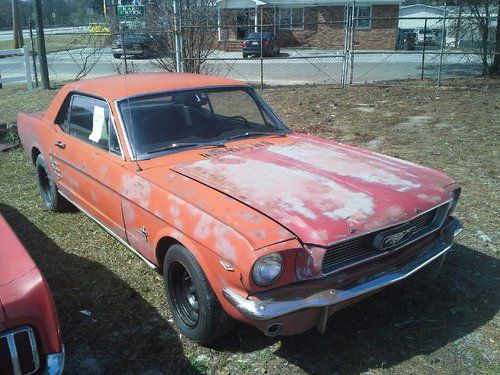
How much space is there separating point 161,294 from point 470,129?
6.76 m

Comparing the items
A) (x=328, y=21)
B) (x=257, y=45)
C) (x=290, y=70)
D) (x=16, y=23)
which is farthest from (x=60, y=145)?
(x=328, y=21)

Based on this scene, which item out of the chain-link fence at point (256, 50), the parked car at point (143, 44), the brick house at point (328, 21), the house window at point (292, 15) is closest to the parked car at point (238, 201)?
the chain-link fence at point (256, 50)

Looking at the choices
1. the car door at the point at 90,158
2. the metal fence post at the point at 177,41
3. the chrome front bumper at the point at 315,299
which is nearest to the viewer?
the chrome front bumper at the point at 315,299

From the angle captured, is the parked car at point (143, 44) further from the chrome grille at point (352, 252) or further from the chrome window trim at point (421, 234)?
the chrome grille at point (352, 252)

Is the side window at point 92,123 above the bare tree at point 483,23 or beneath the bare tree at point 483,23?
beneath

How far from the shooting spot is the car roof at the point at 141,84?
154 inches

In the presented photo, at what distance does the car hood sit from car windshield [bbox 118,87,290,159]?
35 cm

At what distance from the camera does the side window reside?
375 cm

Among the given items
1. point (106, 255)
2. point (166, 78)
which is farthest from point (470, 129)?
point (106, 255)

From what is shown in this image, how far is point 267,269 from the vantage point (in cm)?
242

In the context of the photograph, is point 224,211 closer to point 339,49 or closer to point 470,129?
point 470,129

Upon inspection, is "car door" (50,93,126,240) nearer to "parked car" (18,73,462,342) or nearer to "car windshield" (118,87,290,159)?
"parked car" (18,73,462,342)

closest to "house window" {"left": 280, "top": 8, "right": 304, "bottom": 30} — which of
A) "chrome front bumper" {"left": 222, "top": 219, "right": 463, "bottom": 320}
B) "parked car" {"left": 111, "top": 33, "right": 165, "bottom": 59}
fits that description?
"parked car" {"left": 111, "top": 33, "right": 165, "bottom": 59}

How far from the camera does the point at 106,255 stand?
419 centimetres
